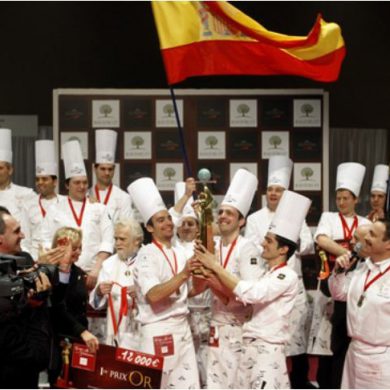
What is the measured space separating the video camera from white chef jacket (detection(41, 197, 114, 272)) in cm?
218

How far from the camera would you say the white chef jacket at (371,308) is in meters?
4.48

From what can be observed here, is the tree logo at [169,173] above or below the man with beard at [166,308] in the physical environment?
above

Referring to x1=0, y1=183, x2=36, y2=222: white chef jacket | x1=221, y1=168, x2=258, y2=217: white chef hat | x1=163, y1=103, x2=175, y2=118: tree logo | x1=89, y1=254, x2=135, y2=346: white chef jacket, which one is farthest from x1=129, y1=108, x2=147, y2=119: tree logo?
x1=221, y1=168, x2=258, y2=217: white chef hat

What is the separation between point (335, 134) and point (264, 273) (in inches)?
149

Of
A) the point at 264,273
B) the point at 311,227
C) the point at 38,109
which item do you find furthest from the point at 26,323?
the point at 38,109

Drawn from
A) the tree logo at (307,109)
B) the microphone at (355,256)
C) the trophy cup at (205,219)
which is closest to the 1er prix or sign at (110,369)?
the trophy cup at (205,219)

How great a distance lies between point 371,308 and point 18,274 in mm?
1847

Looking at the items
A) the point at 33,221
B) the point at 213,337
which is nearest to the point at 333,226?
the point at 213,337

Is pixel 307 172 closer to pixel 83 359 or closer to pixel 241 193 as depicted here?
pixel 241 193

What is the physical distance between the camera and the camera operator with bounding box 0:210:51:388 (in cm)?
363

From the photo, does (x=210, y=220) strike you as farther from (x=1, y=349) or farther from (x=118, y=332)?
(x=1, y=349)

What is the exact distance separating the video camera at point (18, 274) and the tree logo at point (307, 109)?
4079 millimetres

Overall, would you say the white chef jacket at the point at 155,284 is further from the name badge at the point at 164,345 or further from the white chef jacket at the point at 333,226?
the white chef jacket at the point at 333,226

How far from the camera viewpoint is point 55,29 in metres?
8.09
